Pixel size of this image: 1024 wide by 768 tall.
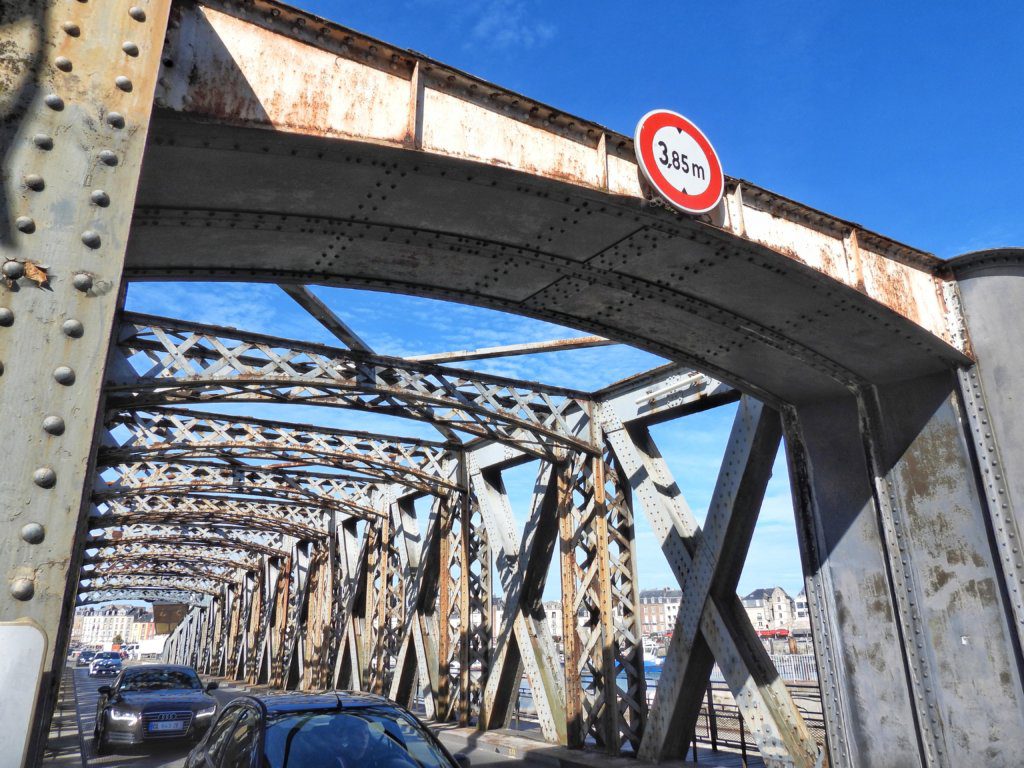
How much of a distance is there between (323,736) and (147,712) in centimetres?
1014

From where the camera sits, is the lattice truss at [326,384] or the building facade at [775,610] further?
the building facade at [775,610]

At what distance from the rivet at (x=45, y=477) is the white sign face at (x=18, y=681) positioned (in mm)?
537

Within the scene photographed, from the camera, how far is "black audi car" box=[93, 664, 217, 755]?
42.9 ft

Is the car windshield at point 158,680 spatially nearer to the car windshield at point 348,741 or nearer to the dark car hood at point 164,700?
the dark car hood at point 164,700

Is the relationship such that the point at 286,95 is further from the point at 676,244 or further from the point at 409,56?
the point at 676,244

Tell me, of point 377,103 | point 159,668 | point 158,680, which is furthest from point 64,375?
point 159,668

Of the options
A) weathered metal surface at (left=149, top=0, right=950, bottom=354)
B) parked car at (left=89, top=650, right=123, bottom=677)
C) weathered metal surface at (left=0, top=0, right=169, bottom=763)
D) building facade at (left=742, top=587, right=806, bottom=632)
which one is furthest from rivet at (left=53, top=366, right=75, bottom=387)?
building facade at (left=742, top=587, right=806, bottom=632)

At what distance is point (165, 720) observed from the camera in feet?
44.2

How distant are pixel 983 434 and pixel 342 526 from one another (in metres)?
20.9

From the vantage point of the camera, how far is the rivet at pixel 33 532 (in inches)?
112

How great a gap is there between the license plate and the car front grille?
18 mm

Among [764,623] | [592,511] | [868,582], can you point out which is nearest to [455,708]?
[592,511]

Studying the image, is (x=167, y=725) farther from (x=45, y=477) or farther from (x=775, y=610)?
(x=775, y=610)

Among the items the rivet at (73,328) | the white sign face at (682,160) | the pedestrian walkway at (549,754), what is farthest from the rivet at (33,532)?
the pedestrian walkway at (549,754)
